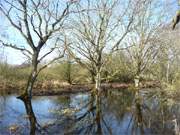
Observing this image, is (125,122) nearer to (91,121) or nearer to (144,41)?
(91,121)

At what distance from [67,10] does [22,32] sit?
3.92 metres

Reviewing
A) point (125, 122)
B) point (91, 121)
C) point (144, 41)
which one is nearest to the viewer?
point (125, 122)

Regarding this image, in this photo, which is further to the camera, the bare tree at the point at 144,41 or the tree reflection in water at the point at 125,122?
the bare tree at the point at 144,41

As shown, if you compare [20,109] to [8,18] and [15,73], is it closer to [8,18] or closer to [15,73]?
[8,18]

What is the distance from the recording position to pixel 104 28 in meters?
35.0

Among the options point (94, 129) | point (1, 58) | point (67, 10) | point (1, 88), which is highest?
point (67, 10)

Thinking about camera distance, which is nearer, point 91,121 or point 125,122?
point 125,122

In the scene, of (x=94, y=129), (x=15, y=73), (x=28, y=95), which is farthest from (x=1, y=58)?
(x=94, y=129)

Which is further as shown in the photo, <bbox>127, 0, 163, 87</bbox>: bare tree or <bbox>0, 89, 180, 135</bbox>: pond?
<bbox>127, 0, 163, 87</bbox>: bare tree

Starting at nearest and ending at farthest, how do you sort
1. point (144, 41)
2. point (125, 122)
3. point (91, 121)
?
point (125, 122), point (91, 121), point (144, 41)

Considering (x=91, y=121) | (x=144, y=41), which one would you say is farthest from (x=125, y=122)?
(x=144, y=41)

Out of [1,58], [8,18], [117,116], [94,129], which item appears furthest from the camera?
[1,58]

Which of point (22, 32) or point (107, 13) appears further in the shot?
point (107, 13)

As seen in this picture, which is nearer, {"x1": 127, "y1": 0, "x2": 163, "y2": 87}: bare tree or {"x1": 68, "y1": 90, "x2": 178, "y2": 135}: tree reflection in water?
{"x1": 68, "y1": 90, "x2": 178, "y2": 135}: tree reflection in water
